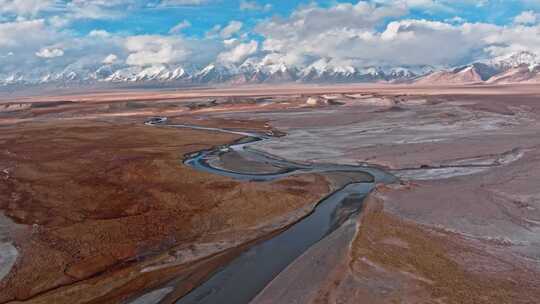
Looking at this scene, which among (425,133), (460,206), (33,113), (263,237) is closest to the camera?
(263,237)

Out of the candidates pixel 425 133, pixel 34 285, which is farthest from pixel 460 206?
pixel 425 133

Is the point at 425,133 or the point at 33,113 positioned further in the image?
the point at 33,113

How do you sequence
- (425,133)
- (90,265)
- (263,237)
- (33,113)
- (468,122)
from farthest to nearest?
1. (33,113)
2. (468,122)
3. (425,133)
4. (263,237)
5. (90,265)

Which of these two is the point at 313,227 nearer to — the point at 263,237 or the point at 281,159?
the point at 263,237

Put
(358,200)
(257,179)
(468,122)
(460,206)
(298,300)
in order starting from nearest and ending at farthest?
(298,300), (460,206), (358,200), (257,179), (468,122)

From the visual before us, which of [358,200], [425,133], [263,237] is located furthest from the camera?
[425,133]

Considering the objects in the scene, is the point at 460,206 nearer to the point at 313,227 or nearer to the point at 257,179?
the point at 313,227

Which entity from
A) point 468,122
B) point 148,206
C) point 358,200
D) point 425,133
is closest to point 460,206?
point 358,200

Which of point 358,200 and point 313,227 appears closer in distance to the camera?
point 313,227

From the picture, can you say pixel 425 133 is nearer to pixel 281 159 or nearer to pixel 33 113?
pixel 281 159
